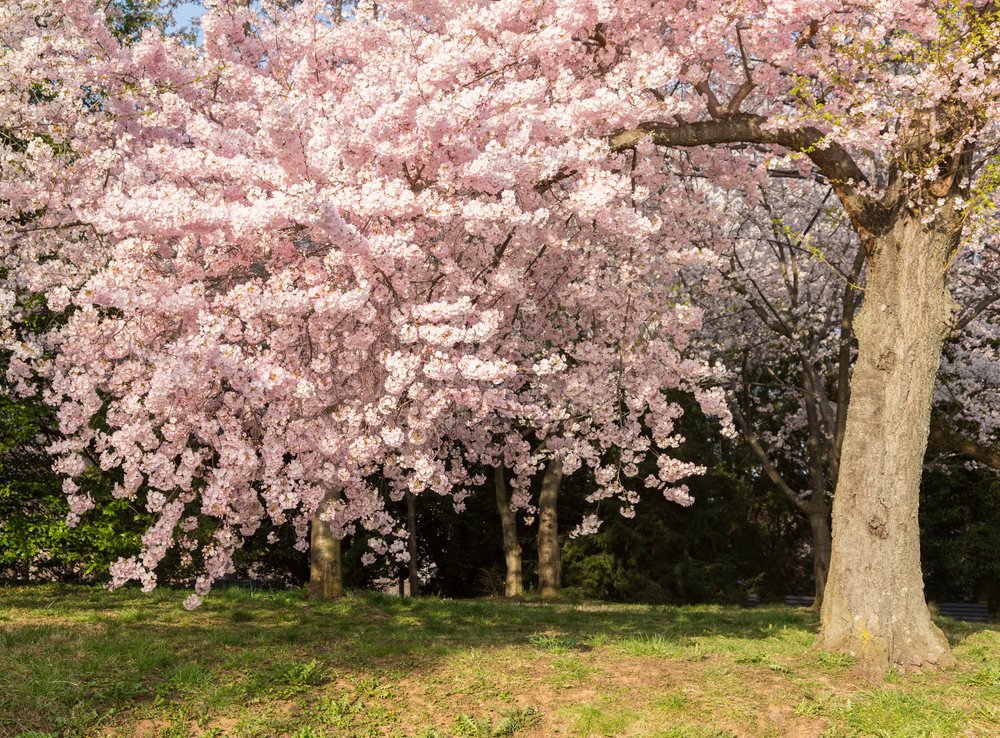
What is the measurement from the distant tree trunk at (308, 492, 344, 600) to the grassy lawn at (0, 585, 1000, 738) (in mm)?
3852

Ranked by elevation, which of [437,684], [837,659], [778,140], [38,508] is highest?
[778,140]

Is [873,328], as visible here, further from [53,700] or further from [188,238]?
[53,700]

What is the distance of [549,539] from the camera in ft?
59.9

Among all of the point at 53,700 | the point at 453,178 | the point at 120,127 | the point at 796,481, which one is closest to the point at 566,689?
the point at 53,700

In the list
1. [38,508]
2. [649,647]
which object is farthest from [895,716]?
[38,508]

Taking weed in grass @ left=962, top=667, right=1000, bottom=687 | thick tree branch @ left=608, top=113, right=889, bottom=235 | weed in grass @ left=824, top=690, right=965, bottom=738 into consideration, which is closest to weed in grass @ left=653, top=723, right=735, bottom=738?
weed in grass @ left=824, top=690, right=965, bottom=738

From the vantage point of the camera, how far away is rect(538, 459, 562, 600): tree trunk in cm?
1789

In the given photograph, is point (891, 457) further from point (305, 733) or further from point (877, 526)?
point (305, 733)

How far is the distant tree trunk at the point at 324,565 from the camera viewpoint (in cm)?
1321

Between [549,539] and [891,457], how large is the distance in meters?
10.9

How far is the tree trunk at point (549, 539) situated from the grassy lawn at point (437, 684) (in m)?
8.59

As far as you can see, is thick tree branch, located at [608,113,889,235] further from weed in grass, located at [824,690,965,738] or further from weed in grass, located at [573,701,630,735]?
weed in grass, located at [573,701,630,735]

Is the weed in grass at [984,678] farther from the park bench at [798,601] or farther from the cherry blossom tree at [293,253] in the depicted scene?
the park bench at [798,601]

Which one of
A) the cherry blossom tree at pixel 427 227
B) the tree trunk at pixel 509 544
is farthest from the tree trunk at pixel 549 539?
the cherry blossom tree at pixel 427 227
